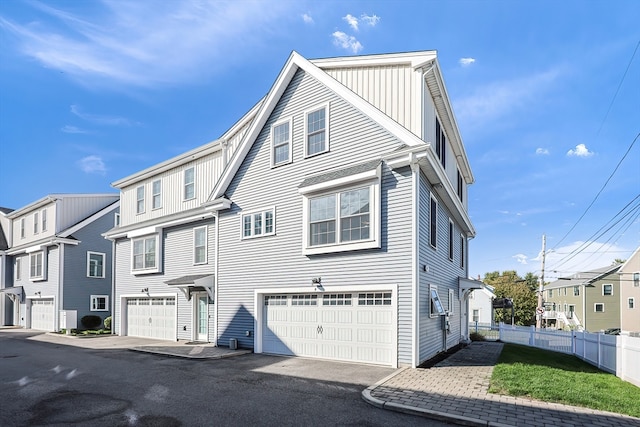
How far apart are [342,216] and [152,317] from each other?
1301 cm

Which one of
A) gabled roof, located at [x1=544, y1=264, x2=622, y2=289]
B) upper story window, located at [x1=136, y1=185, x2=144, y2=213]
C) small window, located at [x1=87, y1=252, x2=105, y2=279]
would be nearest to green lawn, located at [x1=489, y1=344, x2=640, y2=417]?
upper story window, located at [x1=136, y1=185, x2=144, y2=213]

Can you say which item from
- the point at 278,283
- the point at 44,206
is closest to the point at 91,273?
the point at 44,206

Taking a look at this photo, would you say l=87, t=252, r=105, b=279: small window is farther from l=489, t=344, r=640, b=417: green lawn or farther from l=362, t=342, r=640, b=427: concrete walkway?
l=489, t=344, r=640, b=417: green lawn

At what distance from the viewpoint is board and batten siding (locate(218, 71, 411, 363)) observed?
11.7 meters

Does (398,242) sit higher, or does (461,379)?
(398,242)

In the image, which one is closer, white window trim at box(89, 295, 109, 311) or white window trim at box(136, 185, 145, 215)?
white window trim at box(136, 185, 145, 215)

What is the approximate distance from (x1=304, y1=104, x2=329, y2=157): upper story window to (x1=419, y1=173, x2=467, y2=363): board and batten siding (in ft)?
11.3

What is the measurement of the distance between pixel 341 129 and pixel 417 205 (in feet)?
11.9

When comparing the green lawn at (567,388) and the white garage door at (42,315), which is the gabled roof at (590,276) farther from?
the white garage door at (42,315)

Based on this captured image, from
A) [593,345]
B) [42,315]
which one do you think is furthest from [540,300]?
[42,315]

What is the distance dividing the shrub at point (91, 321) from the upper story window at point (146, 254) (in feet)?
23.9

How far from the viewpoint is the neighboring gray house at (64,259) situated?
26.2 meters

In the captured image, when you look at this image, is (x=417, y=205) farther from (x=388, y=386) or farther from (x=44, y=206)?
(x=44, y=206)

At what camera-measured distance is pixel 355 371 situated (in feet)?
36.1
